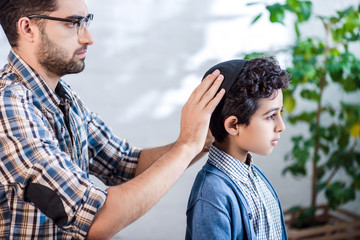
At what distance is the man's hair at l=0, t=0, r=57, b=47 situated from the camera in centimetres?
118

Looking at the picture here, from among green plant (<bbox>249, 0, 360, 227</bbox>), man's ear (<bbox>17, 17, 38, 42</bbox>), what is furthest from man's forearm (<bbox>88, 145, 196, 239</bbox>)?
green plant (<bbox>249, 0, 360, 227</bbox>)

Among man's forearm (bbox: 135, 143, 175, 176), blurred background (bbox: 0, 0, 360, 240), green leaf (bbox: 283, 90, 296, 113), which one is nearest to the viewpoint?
man's forearm (bbox: 135, 143, 175, 176)

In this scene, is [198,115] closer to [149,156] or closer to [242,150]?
[242,150]

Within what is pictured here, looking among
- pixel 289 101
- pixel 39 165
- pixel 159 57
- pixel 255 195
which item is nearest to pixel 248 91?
pixel 255 195

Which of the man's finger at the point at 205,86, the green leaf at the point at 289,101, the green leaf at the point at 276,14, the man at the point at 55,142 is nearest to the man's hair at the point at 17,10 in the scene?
the man at the point at 55,142

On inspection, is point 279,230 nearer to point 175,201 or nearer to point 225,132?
point 225,132

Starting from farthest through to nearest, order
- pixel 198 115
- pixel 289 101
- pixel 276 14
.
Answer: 1. pixel 289 101
2. pixel 276 14
3. pixel 198 115

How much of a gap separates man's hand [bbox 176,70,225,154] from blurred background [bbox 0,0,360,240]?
60.8 inches

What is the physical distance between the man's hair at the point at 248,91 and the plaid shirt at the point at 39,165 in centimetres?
44

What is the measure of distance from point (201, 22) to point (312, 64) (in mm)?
767

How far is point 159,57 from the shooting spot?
270 cm

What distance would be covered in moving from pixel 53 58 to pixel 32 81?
9cm

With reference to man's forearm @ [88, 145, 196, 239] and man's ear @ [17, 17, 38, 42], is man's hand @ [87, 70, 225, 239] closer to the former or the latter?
man's forearm @ [88, 145, 196, 239]

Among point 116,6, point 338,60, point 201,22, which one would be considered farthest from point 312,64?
point 116,6
